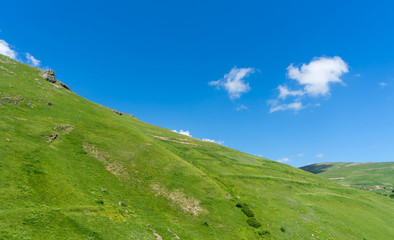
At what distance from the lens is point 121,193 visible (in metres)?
36.1

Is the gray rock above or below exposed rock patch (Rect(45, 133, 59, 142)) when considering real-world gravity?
→ above

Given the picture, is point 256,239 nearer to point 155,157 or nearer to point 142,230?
point 142,230

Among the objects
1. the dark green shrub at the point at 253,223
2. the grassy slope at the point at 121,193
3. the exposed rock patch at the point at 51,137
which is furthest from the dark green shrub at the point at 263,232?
the exposed rock patch at the point at 51,137

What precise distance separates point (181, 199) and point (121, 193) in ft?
40.2

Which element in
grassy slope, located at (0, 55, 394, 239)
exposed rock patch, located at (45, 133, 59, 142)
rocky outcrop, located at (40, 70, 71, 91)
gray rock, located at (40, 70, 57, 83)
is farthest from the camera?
rocky outcrop, located at (40, 70, 71, 91)

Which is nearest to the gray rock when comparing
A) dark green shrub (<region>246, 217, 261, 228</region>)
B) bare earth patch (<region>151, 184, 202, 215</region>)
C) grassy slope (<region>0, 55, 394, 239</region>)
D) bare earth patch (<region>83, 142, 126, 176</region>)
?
grassy slope (<region>0, 55, 394, 239</region>)

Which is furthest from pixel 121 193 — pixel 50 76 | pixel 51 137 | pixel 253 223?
pixel 50 76

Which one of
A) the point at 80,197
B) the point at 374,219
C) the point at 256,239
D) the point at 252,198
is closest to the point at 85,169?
the point at 80,197

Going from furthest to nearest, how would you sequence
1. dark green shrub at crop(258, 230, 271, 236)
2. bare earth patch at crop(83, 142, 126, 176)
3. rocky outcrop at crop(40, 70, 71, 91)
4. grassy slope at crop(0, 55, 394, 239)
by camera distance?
rocky outcrop at crop(40, 70, 71, 91)
bare earth patch at crop(83, 142, 126, 176)
dark green shrub at crop(258, 230, 271, 236)
grassy slope at crop(0, 55, 394, 239)

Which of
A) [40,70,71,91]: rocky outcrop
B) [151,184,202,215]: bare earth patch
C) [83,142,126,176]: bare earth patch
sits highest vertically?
[40,70,71,91]: rocky outcrop

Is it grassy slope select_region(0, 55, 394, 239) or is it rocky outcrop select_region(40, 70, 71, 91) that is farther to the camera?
rocky outcrop select_region(40, 70, 71, 91)

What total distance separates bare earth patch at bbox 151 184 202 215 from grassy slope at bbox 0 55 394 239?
22 centimetres

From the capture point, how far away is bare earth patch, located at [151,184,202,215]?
3828 cm

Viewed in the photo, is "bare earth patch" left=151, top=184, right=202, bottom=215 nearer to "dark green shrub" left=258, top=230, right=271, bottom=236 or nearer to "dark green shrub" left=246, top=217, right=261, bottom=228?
"dark green shrub" left=246, top=217, right=261, bottom=228
